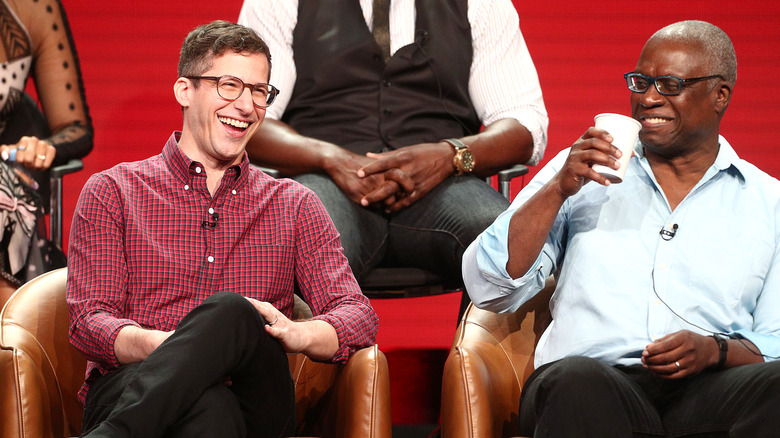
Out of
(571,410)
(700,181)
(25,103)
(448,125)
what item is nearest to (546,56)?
(448,125)

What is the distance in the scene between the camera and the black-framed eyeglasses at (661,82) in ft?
7.13

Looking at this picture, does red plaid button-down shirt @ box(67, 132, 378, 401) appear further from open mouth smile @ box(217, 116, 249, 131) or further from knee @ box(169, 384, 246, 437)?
knee @ box(169, 384, 246, 437)

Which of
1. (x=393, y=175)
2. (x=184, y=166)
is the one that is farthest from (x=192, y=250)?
(x=393, y=175)

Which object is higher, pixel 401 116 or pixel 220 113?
pixel 220 113

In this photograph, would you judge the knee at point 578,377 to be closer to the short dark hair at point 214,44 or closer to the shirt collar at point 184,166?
→ the shirt collar at point 184,166

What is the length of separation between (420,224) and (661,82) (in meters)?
0.81

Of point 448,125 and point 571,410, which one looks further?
point 448,125

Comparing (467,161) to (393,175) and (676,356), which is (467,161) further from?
(676,356)

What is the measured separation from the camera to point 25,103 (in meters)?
3.30

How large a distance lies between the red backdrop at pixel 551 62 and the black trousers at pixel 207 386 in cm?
206

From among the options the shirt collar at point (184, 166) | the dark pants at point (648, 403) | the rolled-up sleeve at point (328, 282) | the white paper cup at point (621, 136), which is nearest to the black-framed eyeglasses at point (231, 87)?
the shirt collar at point (184, 166)

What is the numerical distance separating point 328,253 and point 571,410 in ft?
2.46

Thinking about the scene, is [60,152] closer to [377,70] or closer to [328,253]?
[377,70]

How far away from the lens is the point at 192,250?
213 centimetres
